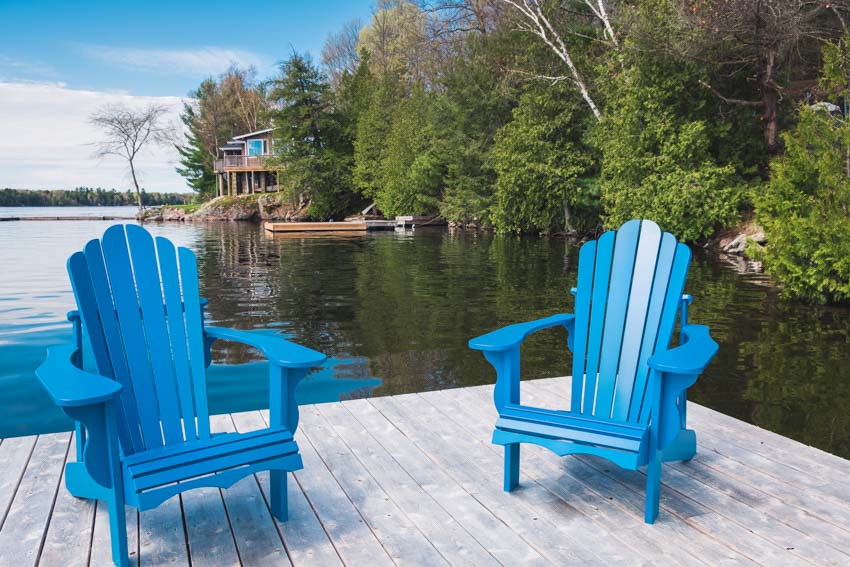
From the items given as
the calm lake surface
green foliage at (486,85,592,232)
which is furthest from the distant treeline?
the calm lake surface

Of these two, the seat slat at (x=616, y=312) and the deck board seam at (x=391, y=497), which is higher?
the seat slat at (x=616, y=312)

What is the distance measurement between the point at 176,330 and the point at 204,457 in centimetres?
63

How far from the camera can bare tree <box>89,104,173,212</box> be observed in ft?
141

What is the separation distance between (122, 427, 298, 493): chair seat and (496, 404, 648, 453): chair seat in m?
0.82

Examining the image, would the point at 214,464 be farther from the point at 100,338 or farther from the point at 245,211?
the point at 245,211

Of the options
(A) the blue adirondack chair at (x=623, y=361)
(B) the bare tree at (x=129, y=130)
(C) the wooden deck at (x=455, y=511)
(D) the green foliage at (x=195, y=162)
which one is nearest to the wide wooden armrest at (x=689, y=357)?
(A) the blue adirondack chair at (x=623, y=361)

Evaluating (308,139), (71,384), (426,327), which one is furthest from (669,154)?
(308,139)

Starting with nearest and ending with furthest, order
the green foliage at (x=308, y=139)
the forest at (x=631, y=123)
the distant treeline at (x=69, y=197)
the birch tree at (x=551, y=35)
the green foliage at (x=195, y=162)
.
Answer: the forest at (x=631, y=123) → the birch tree at (x=551, y=35) → the green foliage at (x=308, y=139) → the green foliage at (x=195, y=162) → the distant treeline at (x=69, y=197)

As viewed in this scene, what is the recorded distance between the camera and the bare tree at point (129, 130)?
4303cm

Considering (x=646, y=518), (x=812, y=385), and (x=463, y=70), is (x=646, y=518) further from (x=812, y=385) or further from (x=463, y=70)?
(x=463, y=70)

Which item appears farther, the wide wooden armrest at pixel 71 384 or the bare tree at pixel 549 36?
the bare tree at pixel 549 36

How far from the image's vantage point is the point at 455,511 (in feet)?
8.00

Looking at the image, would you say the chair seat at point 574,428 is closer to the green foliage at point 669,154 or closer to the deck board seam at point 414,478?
the deck board seam at point 414,478

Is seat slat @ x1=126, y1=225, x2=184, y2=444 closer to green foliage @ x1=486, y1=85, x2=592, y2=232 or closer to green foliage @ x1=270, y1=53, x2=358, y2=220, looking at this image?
green foliage @ x1=486, y1=85, x2=592, y2=232
